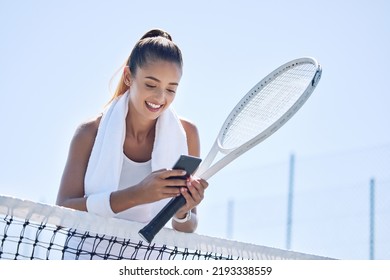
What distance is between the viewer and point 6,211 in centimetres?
244

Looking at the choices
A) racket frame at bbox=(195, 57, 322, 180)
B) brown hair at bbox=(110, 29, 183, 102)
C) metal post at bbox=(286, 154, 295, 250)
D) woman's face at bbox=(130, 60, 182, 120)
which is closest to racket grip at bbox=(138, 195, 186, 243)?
racket frame at bbox=(195, 57, 322, 180)

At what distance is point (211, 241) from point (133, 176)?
323 mm

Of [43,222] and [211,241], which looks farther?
[211,241]

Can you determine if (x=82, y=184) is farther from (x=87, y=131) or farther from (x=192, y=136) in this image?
(x=192, y=136)

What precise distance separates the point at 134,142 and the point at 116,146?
0.11 m

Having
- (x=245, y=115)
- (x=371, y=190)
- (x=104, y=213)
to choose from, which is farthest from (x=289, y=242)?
(x=104, y=213)

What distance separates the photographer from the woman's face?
2.66m

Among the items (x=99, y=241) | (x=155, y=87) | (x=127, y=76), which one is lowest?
(x=99, y=241)

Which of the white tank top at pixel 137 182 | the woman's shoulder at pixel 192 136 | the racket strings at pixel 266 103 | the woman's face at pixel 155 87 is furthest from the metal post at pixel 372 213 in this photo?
the woman's face at pixel 155 87

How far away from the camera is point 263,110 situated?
2902 mm

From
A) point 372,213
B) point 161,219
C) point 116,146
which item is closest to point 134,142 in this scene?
point 116,146

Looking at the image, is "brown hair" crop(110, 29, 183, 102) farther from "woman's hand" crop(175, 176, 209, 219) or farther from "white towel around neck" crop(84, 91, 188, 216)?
"woman's hand" crop(175, 176, 209, 219)
